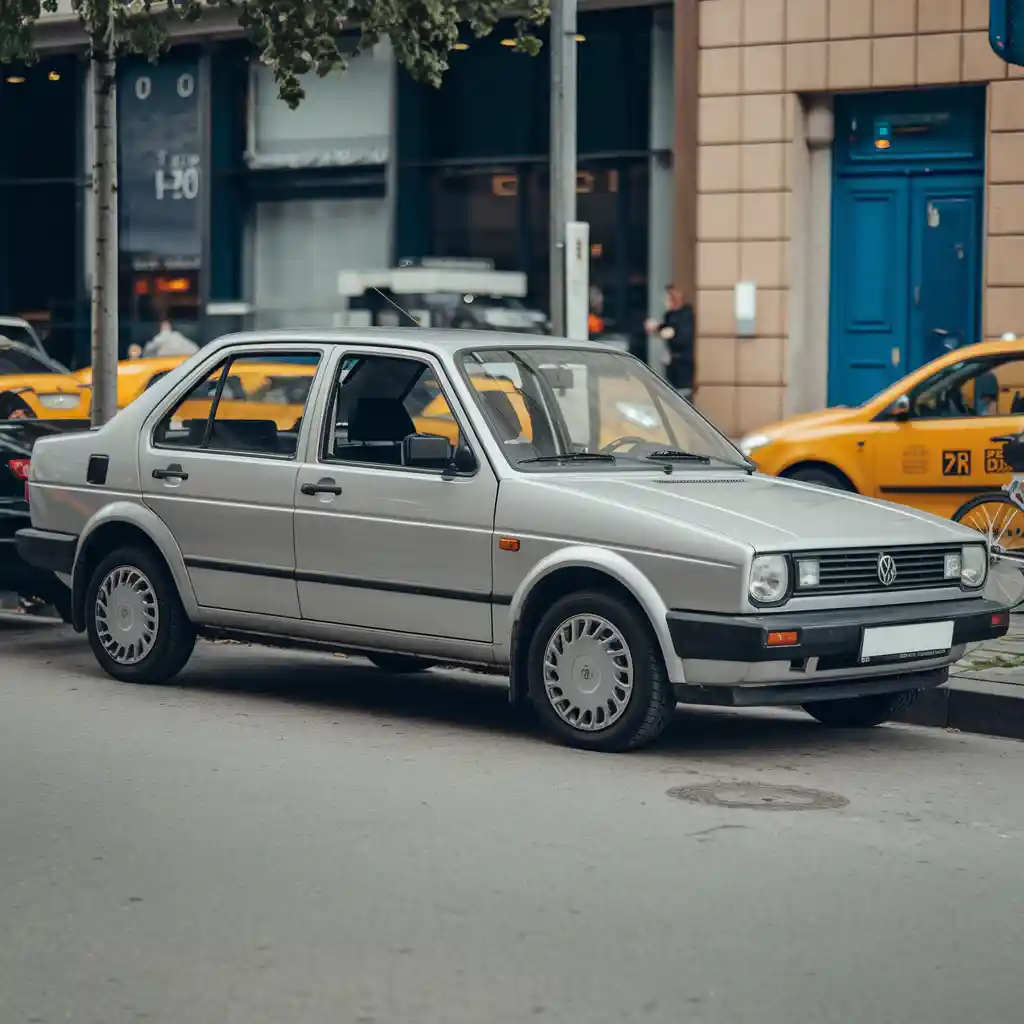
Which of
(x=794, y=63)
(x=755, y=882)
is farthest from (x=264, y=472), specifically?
(x=794, y=63)

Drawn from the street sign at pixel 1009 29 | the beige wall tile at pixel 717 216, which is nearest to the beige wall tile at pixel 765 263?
the beige wall tile at pixel 717 216

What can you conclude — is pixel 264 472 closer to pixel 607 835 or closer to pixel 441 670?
pixel 441 670

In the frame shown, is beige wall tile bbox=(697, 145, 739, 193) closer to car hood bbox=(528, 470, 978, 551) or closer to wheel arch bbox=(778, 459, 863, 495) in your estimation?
wheel arch bbox=(778, 459, 863, 495)

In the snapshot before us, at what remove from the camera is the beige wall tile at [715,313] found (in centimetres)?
2138

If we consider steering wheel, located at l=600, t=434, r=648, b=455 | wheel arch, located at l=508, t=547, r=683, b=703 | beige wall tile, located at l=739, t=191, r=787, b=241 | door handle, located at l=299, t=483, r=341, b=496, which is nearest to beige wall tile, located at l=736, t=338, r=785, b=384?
beige wall tile, located at l=739, t=191, r=787, b=241

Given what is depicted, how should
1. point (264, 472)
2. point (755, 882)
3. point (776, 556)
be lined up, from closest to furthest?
point (755, 882), point (776, 556), point (264, 472)

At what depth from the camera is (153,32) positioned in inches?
542

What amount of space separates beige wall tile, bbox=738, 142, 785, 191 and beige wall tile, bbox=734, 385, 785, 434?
6.41ft

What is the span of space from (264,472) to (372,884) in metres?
3.46

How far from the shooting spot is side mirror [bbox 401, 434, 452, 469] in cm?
814

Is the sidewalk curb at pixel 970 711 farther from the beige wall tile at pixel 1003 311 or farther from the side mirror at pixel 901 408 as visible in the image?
the beige wall tile at pixel 1003 311

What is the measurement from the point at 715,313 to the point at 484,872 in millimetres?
16077

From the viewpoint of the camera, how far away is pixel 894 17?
2041 centimetres

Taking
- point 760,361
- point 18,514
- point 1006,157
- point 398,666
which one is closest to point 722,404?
point 760,361
